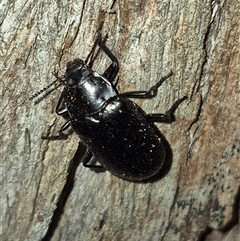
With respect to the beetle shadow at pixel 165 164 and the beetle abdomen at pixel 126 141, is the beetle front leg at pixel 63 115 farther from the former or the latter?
the beetle shadow at pixel 165 164

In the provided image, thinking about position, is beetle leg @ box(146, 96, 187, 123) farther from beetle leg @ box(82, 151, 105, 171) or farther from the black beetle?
beetle leg @ box(82, 151, 105, 171)

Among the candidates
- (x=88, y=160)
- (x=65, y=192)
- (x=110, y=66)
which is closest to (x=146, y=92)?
(x=110, y=66)

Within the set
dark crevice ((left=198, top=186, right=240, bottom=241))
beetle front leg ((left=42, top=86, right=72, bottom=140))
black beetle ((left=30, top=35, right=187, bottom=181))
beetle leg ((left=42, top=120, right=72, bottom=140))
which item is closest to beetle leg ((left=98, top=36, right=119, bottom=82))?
black beetle ((left=30, top=35, right=187, bottom=181))

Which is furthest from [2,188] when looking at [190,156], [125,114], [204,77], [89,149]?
[204,77]

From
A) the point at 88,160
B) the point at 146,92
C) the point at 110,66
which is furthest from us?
the point at 88,160

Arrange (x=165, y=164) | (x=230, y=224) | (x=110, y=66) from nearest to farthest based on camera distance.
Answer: (x=110, y=66) < (x=165, y=164) < (x=230, y=224)

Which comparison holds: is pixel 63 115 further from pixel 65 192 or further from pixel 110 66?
pixel 65 192
